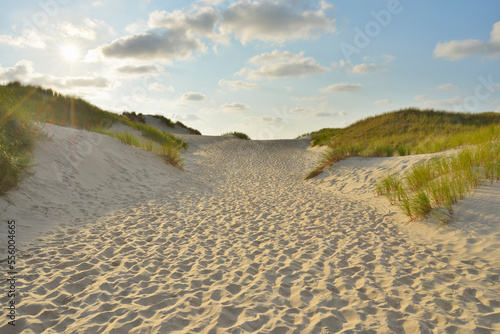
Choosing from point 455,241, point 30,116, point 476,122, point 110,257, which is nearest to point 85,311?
point 110,257

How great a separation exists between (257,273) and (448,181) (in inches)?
190

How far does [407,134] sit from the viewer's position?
1802cm

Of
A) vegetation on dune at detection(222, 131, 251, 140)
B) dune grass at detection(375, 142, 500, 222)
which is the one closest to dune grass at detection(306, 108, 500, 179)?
dune grass at detection(375, 142, 500, 222)

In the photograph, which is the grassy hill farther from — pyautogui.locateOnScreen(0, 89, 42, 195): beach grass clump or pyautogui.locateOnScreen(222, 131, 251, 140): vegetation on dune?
pyautogui.locateOnScreen(222, 131, 251, 140): vegetation on dune

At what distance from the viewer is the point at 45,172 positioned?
7141 millimetres

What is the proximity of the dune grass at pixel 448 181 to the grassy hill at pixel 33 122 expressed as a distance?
7934 mm

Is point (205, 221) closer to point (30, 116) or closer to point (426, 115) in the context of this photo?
point (30, 116)

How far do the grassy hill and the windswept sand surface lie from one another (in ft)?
2.13

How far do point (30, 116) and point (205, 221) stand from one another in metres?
6.02

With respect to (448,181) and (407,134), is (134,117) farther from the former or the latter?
(448,181)

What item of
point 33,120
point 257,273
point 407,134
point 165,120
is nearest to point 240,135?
point 165,120

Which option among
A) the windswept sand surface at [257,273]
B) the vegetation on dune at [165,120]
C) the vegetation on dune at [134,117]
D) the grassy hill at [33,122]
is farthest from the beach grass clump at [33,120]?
the vegetation on dune at [165,120]

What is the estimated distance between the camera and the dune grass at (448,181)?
5508 millimetres

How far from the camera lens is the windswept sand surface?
9.09ft
